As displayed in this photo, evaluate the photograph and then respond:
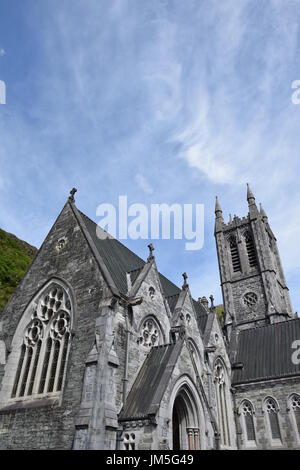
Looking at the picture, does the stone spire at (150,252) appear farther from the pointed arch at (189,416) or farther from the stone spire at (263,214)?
the stone spire at (263,214)

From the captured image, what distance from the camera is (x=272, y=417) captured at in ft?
68.1

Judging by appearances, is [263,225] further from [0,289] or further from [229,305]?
[0,289]

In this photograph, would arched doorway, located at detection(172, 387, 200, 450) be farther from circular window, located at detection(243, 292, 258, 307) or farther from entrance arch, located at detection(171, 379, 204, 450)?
circular window, located at detection(243, 292, 258, 307)

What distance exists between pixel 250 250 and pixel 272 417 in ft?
69.8

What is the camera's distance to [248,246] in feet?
131

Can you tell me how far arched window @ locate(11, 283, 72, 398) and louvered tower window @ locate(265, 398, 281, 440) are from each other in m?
13.6

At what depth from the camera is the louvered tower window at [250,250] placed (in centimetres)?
3845

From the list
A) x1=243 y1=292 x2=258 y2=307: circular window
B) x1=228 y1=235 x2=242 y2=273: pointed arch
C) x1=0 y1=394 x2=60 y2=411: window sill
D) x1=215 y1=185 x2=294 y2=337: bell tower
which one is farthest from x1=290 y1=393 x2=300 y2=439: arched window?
x1=228 y1=235 x2=242 y2=273: pointed arch

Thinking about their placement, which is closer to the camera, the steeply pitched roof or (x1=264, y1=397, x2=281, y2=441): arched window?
(x1=264, y1=397, x2=281, y2=441): arched window

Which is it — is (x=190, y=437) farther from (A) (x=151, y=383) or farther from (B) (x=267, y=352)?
(B) (x=267, y=352)

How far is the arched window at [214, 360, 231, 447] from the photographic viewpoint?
66.2 feet

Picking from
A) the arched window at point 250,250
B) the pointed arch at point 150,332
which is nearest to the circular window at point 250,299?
the arched window at point 250,250
